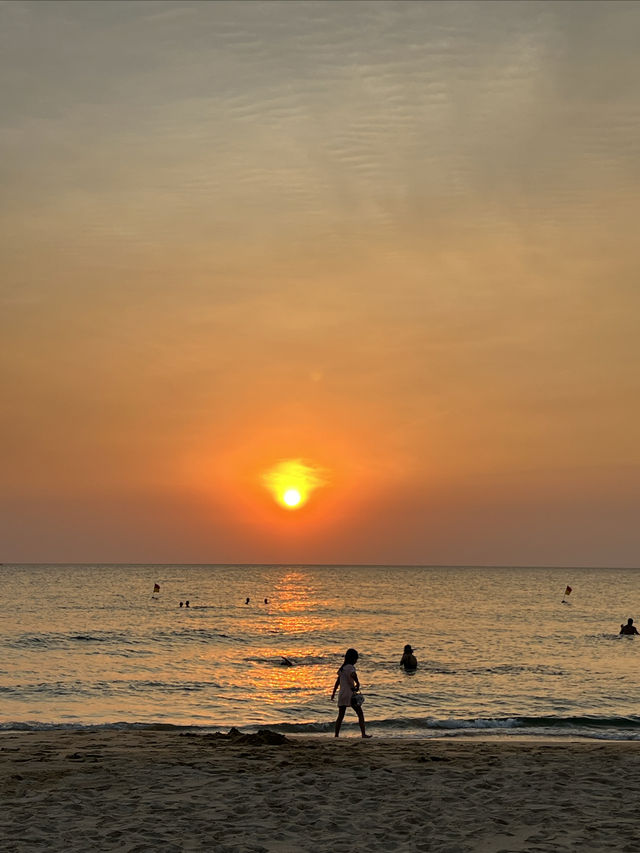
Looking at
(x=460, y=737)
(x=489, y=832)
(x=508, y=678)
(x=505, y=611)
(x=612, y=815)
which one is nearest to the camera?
(x=489, y=832)

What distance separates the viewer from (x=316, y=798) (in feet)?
38.8

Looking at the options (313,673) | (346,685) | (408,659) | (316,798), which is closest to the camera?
(316,798)

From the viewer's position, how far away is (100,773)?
13.6m

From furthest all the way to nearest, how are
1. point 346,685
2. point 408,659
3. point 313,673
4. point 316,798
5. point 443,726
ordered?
point 313,673, point 408,659, point 443,726, point 346,685, point 316,798

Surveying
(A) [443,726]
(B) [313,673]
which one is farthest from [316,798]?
(B) [313,673]

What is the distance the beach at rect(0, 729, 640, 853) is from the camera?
988cm

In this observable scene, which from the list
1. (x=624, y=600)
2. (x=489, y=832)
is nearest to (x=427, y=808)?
(x=489, y=832)

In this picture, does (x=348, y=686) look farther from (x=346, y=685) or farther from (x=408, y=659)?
(x=408, y=659)

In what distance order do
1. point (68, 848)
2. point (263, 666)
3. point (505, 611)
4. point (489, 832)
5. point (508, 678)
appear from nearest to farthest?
point (68, 848) < point (489, 832) < point (508, 678) < point (263, 666) < point (505, 611)

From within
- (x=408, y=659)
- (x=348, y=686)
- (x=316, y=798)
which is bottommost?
(x=316, y=798)

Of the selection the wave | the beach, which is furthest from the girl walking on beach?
the wave

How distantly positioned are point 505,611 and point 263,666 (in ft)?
167

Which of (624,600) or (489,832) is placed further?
(624,600)

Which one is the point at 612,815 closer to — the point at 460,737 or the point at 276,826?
the point at 276,826
